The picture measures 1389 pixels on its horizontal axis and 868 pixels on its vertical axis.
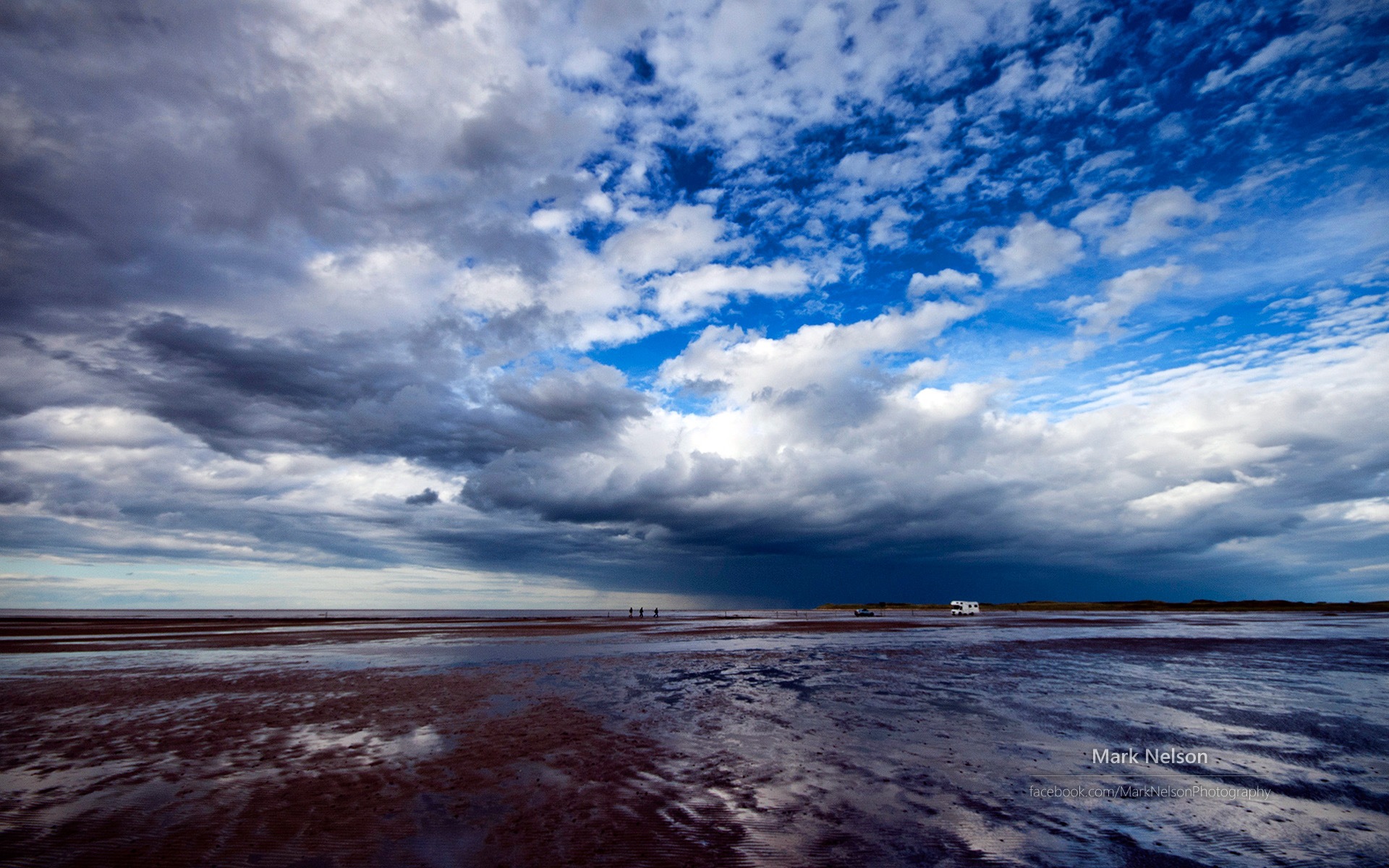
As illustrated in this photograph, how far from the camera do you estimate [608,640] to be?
50.8 m

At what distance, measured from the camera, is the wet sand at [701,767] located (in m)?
8.76

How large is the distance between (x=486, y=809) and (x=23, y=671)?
35.9 meters

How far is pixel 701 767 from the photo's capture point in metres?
12.8

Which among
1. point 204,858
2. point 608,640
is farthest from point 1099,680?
point 608,640

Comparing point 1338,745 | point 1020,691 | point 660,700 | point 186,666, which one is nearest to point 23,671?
point 186,666

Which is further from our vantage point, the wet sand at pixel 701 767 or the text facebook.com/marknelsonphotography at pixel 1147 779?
the text facebook.com/marknelsonphotography at pixel 1147 779

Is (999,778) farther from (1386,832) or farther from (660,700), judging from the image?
(660,700)

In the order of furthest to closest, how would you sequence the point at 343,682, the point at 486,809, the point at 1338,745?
the point at 343,682
the point at 1338,745
the point at 486,809

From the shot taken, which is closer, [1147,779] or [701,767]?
[1147,779]

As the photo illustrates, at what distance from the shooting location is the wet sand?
28.7ft

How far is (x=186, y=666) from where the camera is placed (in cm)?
3219

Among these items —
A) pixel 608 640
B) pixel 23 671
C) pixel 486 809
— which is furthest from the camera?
pixel 608 640

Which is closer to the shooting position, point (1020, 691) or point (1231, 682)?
point (1020, 691)

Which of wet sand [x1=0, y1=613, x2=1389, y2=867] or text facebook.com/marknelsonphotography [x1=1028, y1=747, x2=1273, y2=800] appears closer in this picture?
wet sand [x1=0, y1=613, x2=1389, y2=867]
